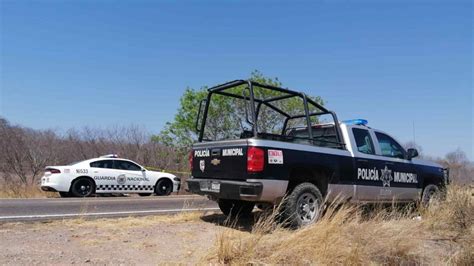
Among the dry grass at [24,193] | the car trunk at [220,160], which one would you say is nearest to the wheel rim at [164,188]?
the dry grass at [24,193]

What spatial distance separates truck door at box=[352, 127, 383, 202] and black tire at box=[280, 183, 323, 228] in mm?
1156

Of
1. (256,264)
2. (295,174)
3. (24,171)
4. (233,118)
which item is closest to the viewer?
(256,264)

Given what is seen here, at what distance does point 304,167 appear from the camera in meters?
7.52

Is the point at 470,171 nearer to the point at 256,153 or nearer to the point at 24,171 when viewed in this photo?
the point at 256,153

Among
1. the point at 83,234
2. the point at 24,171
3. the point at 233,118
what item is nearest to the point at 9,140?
the point at 24,171

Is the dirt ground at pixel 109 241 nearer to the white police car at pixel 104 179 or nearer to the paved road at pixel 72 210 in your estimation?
the paved road at pixel 72 210

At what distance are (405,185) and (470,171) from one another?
18.4 metres

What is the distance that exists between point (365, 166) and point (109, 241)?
188 inches

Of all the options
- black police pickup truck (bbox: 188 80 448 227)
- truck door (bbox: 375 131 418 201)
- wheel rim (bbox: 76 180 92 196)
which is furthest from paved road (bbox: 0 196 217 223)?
truck door (bbox: 375 131 418 201)

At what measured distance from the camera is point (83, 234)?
6.87 metres

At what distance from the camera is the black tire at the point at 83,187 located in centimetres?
1590

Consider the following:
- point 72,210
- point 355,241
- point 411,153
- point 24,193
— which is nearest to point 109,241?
point 355,241

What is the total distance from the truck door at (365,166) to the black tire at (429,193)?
1.50m

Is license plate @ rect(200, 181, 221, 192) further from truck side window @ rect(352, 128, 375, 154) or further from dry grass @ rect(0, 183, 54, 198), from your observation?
dry grass @ rect(0, 183, 54, 198)
